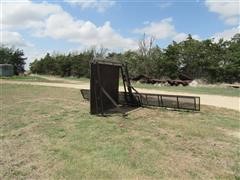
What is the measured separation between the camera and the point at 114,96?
11.8 m

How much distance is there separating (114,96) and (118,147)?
6156mm

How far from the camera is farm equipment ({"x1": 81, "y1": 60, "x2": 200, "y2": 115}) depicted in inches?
391

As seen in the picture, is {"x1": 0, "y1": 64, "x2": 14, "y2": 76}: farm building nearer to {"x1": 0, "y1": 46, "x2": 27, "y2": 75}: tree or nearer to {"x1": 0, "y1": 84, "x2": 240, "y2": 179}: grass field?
{"x1": 0, "y1": 46, "x2": 27, "y2": 75}: tree

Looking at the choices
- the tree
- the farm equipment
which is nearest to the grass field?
the farm equipment

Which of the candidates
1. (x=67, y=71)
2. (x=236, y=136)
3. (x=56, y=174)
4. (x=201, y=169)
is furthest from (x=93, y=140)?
(x=67, y=71)

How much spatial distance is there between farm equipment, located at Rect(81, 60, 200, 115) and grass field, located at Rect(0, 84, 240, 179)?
3.08 ft

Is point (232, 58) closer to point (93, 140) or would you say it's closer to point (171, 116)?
point (171, 116)

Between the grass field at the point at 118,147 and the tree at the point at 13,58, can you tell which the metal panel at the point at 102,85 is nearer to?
the grass field at the point at 118,147

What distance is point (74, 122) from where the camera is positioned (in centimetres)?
826

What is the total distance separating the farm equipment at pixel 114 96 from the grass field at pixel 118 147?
37.0 inches

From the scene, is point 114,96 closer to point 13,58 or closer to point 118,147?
point 118,147

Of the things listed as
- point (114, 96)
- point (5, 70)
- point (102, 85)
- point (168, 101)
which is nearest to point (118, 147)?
point (102, 85)

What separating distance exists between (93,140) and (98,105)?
3826 millimetres

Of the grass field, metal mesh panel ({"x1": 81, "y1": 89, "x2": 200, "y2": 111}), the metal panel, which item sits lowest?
the grass field
